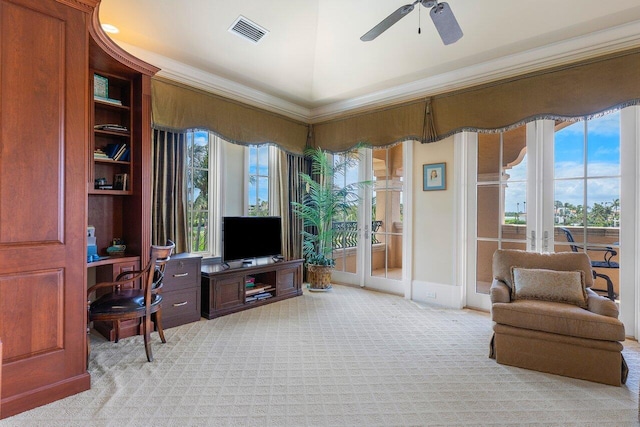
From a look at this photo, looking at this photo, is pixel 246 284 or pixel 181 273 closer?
pixel 181 273

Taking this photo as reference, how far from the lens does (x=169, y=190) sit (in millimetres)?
3840

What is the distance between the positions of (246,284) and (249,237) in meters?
0.60

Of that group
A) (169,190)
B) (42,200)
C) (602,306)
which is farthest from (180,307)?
(602,306)

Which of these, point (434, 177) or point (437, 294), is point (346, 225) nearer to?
point (434, 177)

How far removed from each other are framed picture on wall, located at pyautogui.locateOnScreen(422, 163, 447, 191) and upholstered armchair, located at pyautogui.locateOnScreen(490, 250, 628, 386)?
1.53m

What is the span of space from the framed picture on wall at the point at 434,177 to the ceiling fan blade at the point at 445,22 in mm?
1909

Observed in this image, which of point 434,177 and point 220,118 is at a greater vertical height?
point 220,118

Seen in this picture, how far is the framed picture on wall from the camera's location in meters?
4.35

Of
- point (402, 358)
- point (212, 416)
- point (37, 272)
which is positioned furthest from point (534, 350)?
point (37, 272)

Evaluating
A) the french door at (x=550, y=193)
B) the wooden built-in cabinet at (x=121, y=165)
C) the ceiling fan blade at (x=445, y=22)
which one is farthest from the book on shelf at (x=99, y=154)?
the french door at (x=550, y=193)

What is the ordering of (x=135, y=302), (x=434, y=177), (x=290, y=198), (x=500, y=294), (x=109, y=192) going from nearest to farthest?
(x=135, y=302)
(x=500, y=294)
(x=109, y=192)
(x=434, y=177)
(x=290, y=198)

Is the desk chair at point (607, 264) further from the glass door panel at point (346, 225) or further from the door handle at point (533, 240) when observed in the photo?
the glass door panel at point (346, 225)

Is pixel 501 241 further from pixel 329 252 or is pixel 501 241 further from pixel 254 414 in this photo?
pixel 254 414

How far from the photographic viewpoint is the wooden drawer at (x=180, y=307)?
3396 millimetres
